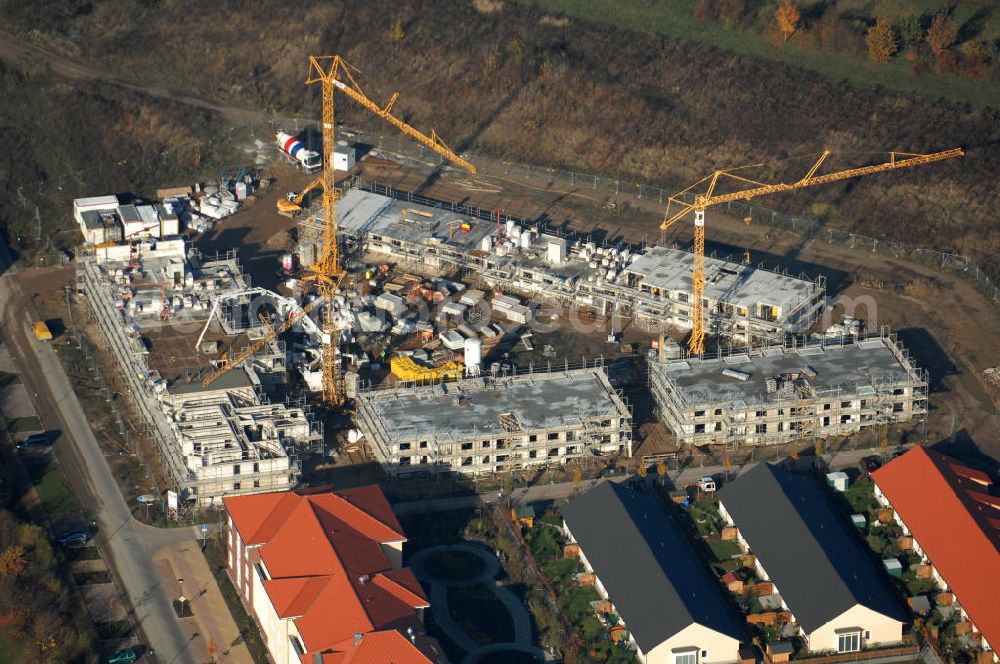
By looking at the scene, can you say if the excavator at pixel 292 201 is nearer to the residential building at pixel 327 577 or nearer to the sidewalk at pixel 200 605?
the sidewalk at pixel 200 605

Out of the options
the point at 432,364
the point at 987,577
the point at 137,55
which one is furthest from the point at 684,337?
the point at 137,55

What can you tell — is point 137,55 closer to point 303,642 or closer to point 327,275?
point 327,275

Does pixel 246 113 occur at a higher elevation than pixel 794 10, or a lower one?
lower

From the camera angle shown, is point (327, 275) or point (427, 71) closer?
point (327, 275)

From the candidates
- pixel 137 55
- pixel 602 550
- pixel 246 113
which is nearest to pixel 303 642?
pixel 602 550

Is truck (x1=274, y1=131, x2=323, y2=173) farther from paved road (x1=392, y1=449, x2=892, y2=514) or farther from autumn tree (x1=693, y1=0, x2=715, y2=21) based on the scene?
paved road (x1=392, y1=449, x2=892, y2=514)

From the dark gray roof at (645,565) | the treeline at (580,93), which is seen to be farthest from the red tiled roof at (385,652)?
the treeline at (580,93)

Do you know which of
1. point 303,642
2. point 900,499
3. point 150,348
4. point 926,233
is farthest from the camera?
point 926,233

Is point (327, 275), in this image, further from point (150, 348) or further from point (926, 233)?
point (926, 233)

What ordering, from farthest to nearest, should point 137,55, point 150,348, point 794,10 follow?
point 137,55 < point 794,10 < point 150,348
